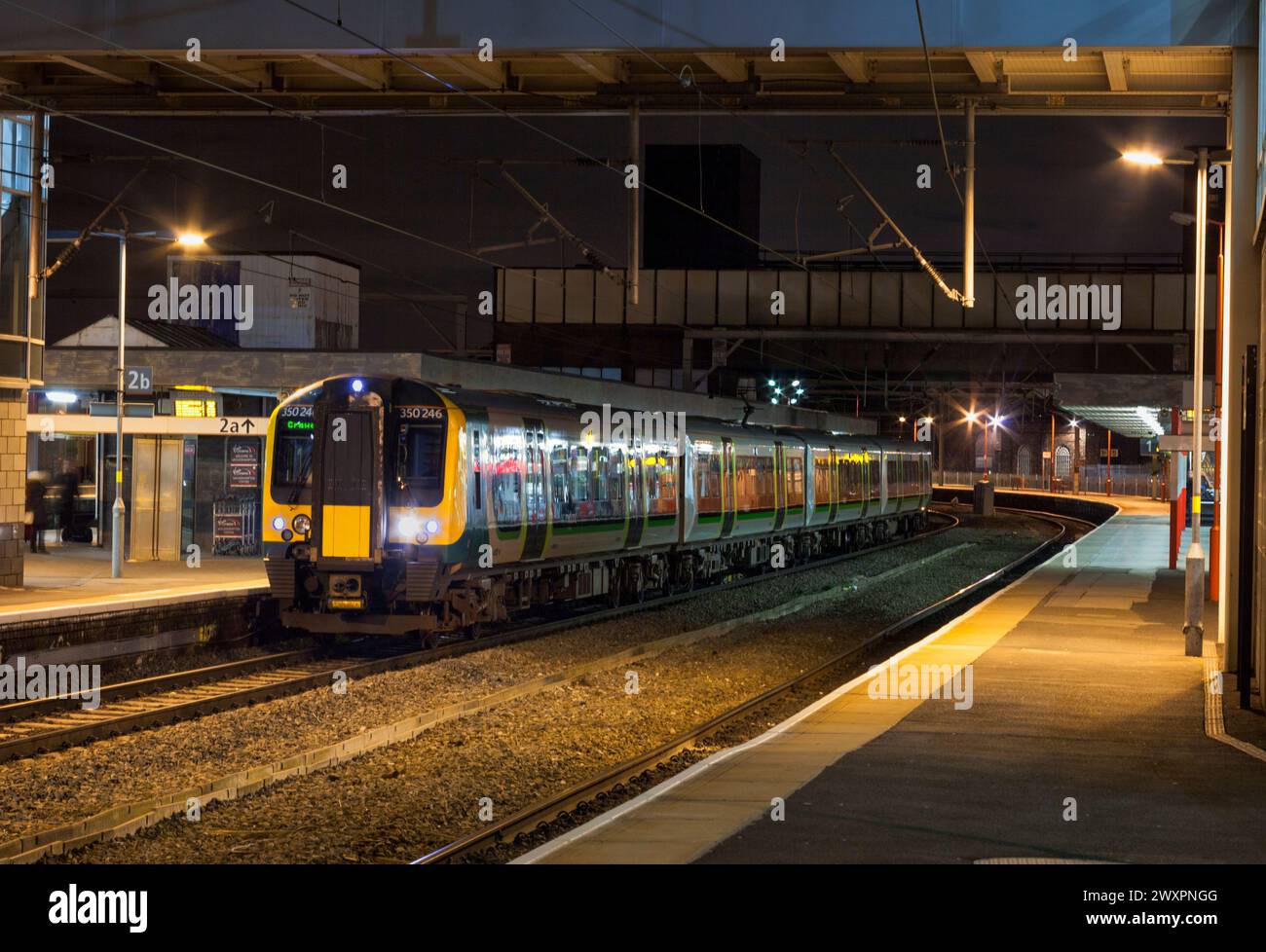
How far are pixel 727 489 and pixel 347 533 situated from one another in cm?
1241

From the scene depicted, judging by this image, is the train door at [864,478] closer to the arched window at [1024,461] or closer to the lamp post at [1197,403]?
the lamp post at [1197,403]

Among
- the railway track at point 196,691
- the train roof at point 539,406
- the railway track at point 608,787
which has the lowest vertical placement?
the railway track at point 608,787

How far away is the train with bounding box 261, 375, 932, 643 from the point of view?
17.5 m

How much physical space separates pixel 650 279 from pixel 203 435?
65.5 ft

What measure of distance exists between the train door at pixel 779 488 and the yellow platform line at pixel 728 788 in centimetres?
1616

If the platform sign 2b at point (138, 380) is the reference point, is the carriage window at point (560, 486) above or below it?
below

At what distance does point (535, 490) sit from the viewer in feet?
65.6

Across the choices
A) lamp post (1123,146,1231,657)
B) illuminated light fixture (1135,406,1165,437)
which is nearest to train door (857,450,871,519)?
illuminated light fixture (1135,406,1165,437)

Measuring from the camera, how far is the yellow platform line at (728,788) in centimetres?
783

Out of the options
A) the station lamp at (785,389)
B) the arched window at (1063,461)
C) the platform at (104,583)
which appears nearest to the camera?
the platform at (104,583)

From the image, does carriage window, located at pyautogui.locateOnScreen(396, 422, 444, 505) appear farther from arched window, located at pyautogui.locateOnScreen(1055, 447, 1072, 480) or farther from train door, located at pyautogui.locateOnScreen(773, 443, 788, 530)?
arched window, located at pyautogui.locateOnScreen(1055, 447, 1072, 480)

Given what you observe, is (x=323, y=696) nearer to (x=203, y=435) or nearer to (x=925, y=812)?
(x=925, y=812)

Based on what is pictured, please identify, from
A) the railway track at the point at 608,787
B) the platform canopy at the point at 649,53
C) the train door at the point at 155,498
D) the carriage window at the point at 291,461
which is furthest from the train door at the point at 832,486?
the carriage window at the point at 291,461

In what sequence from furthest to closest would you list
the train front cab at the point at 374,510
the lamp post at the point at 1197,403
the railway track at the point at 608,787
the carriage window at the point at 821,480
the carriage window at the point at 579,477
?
1. the carriage window at the point at 821,480
2. the carriage window at the point at 579,477
3. the train front cab at the point at 374,510
4. the lamp post at the point at 1197,403
5. the railway track at the point at 608,787
